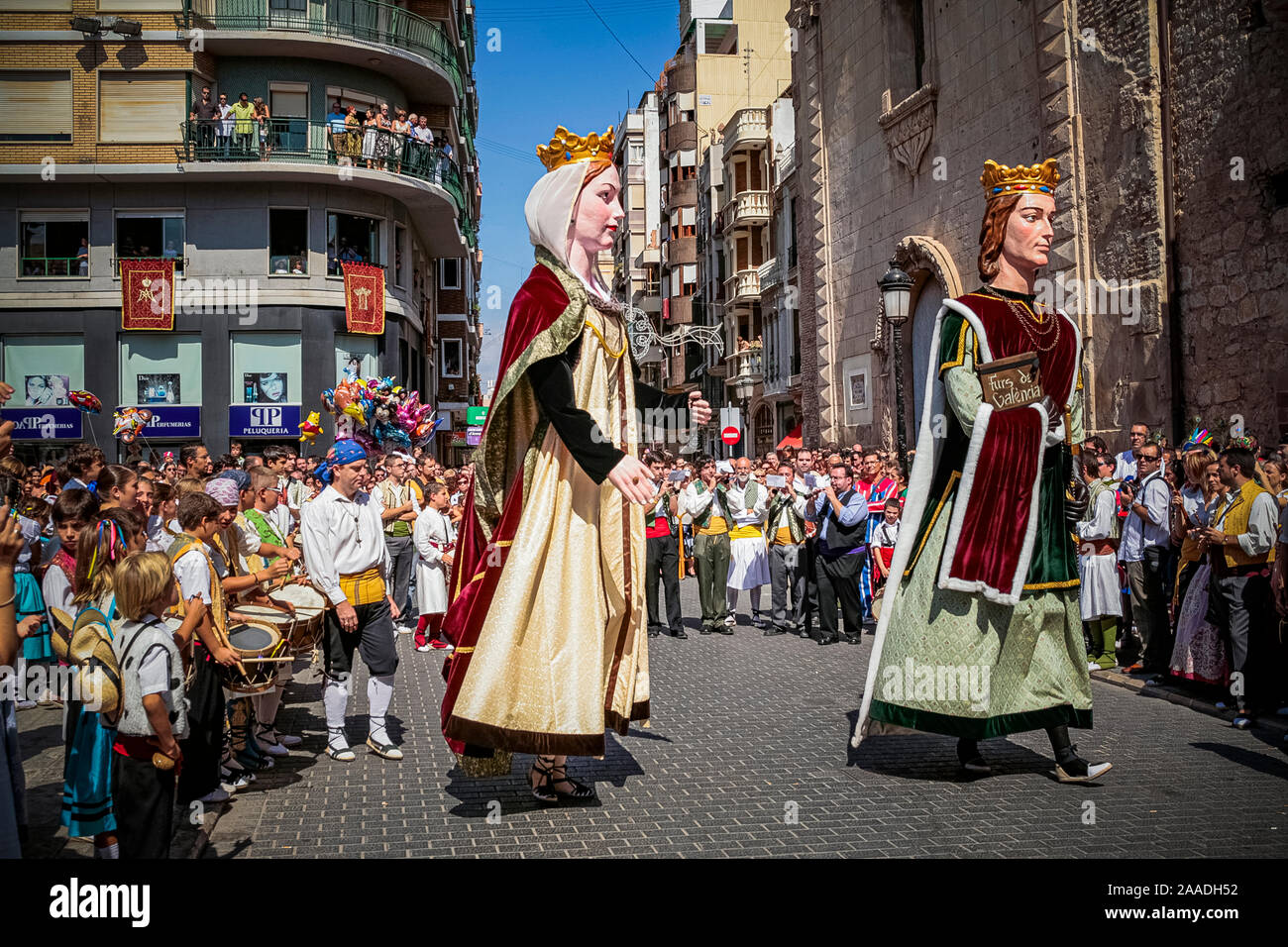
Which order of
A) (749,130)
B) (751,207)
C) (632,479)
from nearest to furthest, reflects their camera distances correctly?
(632,479) < (751,207) < (749,130)

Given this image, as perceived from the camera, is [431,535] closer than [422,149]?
Yes

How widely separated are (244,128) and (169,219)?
2.86 meters

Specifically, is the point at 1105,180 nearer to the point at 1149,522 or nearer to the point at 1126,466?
the point at 1126,466

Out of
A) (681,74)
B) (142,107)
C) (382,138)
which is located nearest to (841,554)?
(382,138)

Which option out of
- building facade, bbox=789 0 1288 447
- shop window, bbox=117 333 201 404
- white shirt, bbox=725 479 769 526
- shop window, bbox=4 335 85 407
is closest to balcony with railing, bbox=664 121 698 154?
building facade, bbox=789 0 1288 447

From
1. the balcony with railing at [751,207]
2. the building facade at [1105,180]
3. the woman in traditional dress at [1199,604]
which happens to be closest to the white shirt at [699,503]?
the building facade at [1105,180]

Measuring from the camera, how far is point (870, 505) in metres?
13.2

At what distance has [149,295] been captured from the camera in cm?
2591

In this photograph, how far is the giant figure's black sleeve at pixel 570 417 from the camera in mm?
5117

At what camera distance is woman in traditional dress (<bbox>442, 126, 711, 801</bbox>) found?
17.3 feet

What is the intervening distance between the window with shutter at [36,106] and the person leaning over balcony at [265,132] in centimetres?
427

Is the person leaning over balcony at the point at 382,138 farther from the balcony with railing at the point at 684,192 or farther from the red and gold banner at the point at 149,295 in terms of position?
the balcony with railing at the point at 684,192

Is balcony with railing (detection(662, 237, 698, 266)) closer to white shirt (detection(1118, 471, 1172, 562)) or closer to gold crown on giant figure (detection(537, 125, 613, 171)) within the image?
white shirt (detection(1118, 471, 1172, 562))
